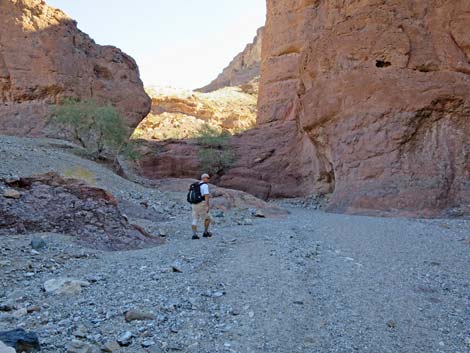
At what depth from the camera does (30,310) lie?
14.8 feet

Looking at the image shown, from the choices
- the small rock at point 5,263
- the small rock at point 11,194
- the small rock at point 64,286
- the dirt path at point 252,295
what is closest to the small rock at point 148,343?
the dirt path at point 252,295

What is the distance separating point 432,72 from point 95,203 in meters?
11.8

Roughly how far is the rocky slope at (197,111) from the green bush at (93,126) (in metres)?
16.6

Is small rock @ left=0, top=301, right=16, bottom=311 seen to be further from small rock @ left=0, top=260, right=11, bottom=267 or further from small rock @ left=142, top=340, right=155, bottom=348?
small rock @ left=142, top=340, right=155, bottom=348

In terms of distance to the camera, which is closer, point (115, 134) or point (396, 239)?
point (396, 239)

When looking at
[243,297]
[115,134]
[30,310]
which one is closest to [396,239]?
[243,297]

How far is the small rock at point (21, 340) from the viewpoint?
11.6 feet

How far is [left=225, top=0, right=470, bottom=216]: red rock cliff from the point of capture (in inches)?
548

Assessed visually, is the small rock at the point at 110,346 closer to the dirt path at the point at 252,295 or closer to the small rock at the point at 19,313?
the dirt path at the point at 252,295

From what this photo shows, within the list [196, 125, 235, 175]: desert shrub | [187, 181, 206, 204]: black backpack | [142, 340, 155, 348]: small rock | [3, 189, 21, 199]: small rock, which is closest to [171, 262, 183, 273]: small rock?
[142, 340, 155, 348]: small rock

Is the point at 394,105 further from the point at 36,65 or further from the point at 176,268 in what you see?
the point at 36,65

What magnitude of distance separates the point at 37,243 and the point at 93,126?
1369 centimetres

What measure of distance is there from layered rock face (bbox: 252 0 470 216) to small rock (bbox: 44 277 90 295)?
10.3 metres

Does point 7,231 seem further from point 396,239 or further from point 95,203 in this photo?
point 396,239
